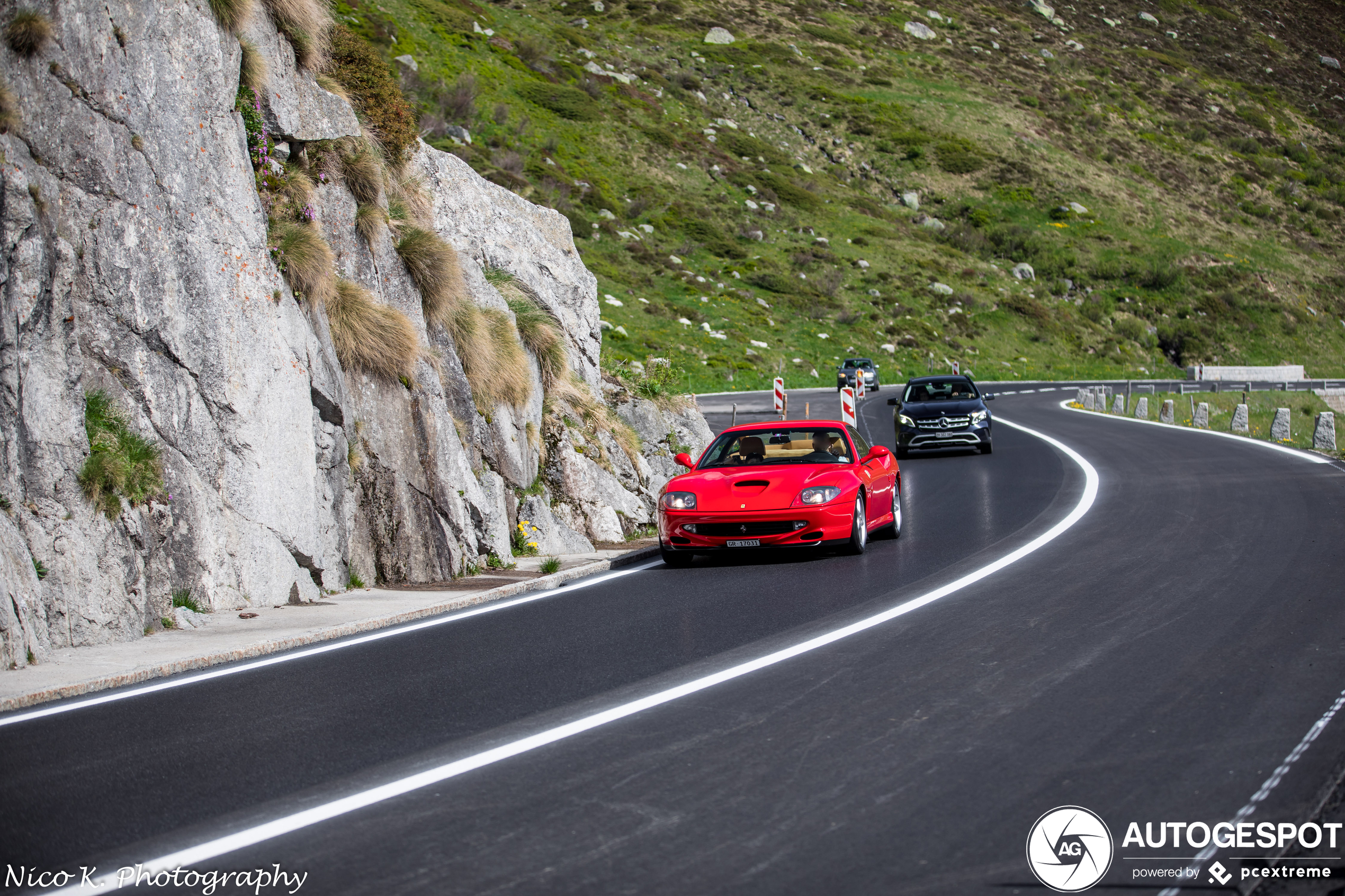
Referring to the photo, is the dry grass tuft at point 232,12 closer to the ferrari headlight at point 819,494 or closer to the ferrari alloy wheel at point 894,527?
the ferrari headlight at point 819,494

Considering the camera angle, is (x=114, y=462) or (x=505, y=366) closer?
(x=114, y=462)

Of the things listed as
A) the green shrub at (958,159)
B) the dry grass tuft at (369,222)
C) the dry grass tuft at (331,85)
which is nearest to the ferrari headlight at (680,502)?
the dry grass tuft at (369,222)

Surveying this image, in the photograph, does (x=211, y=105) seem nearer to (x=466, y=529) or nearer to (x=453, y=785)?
(x=466, y=529)

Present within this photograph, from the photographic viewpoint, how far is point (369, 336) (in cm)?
1188

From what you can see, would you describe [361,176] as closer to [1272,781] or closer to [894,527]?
[894,527]

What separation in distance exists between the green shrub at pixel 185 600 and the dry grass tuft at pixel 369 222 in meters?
5.08

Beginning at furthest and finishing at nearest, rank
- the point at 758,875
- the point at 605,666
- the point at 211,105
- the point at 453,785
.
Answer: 1. the point at 211,105
2. the point at 605,666
3. the point at 453,785
4. the point at 758,875

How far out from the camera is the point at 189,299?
10.0 meters

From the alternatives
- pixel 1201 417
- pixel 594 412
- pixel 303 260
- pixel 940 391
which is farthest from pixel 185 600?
pixel 1201 417

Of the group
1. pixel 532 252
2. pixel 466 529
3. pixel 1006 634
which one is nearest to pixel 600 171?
pixel 532 252

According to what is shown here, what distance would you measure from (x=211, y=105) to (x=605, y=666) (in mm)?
6697

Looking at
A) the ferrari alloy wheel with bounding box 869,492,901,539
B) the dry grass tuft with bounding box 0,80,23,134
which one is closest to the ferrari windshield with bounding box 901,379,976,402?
the ferrari alloy wheel with bounding box 869,492,901,539

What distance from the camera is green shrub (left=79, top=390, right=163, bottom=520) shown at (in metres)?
8.63

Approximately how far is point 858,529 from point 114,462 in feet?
21.7
